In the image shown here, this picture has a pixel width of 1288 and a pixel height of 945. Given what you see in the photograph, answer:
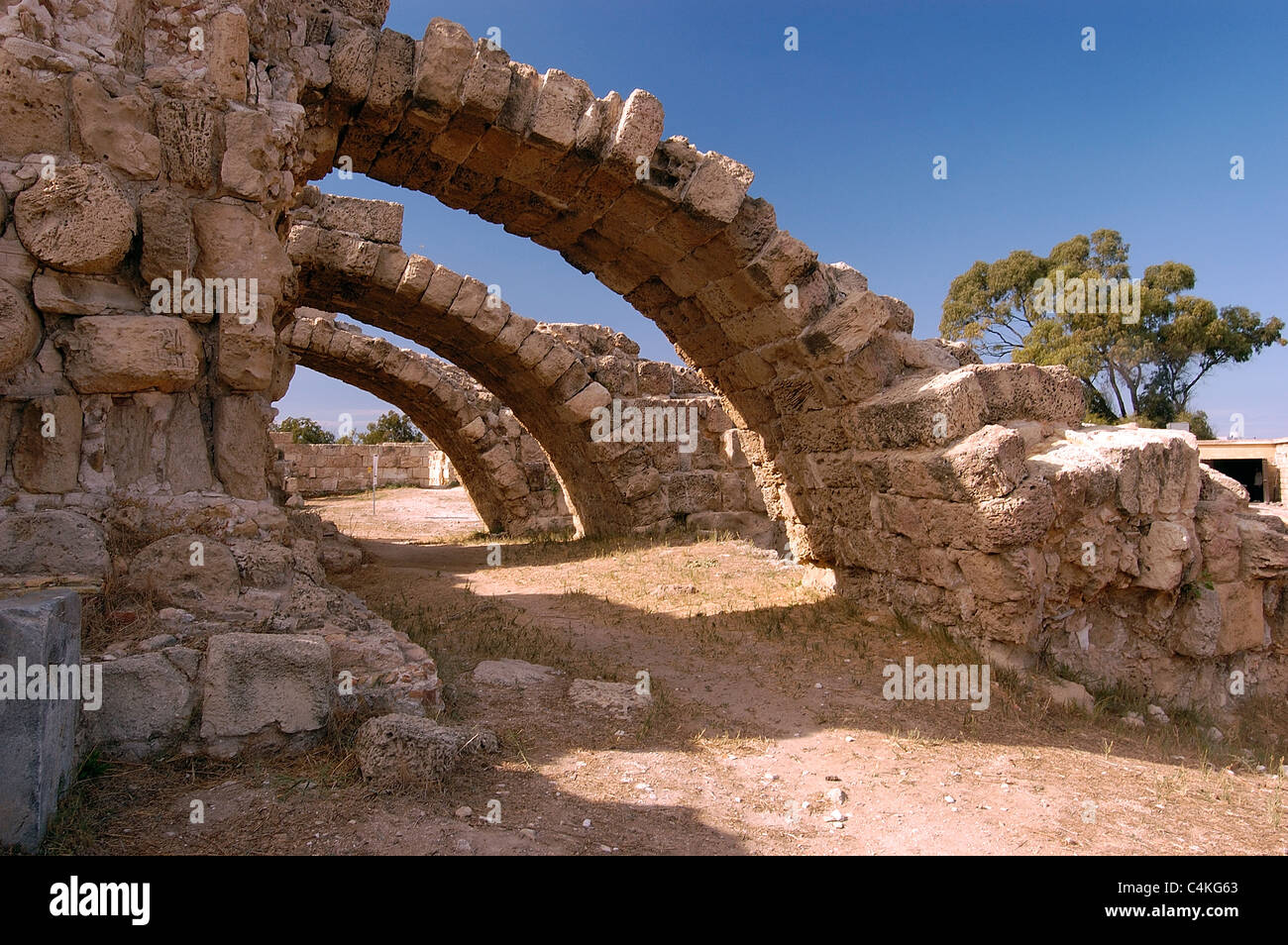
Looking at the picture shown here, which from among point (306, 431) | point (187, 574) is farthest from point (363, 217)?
point (306, 431)

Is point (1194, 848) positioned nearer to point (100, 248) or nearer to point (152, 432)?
point (152, 432)

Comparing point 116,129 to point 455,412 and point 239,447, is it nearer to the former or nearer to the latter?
point 239,447

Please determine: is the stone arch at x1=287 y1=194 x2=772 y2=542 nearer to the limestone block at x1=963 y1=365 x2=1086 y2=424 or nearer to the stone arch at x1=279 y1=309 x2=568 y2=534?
the stone arch at x1=279 y1=309 x2=568 y2=534

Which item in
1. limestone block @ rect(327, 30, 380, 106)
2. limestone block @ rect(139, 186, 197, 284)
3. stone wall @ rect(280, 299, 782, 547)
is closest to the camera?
limestone block @ rect(139, 186, 197, 284)

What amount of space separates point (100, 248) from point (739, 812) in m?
3.35

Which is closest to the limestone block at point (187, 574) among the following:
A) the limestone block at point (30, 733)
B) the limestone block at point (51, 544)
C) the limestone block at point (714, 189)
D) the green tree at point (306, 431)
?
the limestone block at point (51, 544)

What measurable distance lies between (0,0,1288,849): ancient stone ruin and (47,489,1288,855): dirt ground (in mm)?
361

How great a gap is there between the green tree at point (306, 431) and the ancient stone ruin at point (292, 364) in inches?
789

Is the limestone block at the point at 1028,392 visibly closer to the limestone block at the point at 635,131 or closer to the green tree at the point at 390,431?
the limestone block at the point at 635,131

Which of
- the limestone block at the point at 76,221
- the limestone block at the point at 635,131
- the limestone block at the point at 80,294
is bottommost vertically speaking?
the limestone block at the point at 80,294

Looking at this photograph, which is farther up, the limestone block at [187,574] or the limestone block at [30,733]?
the limestone block at [187,574]

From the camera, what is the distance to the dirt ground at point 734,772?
2338 mm

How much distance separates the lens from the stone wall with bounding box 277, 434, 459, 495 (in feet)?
64.7

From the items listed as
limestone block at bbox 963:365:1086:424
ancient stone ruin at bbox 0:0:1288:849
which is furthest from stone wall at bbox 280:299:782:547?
limestone block at bbox 963:365:1086:424
